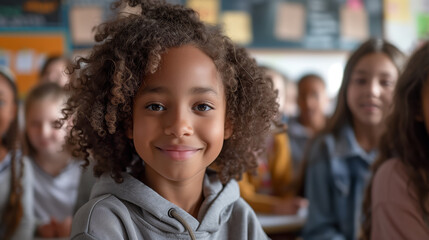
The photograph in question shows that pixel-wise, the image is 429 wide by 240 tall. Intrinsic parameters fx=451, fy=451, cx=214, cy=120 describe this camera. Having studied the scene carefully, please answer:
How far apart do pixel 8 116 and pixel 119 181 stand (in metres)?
1.26

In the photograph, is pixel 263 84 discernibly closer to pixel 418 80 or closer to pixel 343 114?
pixel 418 80

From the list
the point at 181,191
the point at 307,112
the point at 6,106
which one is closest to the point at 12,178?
the point at 6,106

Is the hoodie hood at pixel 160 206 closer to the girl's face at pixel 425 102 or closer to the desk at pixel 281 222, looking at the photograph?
the girl's face at pixel 425 102

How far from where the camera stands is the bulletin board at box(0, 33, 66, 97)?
4.02m

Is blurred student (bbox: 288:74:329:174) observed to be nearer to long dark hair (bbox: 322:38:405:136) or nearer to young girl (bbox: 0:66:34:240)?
long dark hair (bbox: 322:38:405:136)

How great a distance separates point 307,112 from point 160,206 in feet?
8.59

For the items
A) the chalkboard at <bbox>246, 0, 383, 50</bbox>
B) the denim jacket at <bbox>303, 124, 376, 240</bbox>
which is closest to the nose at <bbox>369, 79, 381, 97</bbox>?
the denim jacket at <bbox>303, 124, 376, 240</bbox>

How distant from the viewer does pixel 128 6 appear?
1091 millimetres

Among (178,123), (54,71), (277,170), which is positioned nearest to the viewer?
(178,123)

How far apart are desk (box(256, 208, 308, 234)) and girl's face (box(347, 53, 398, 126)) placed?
0.55 m

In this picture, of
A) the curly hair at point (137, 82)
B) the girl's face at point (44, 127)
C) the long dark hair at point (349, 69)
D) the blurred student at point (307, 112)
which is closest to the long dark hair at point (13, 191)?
the girl's face at point (44, 127)

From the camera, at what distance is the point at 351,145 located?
2.04 m

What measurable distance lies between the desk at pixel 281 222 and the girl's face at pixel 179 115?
1.05 m

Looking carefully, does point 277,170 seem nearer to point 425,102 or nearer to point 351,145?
point 351,145
